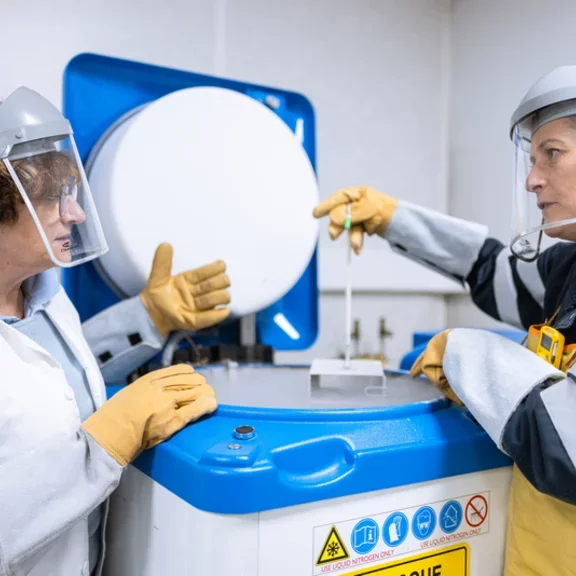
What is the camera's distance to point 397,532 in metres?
0.62

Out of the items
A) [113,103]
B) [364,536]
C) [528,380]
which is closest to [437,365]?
[528,380]

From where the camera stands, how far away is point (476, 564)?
69cm

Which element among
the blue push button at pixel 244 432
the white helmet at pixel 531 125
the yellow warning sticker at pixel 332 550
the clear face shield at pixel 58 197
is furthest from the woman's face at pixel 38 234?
the white helmet at pixel 531 125

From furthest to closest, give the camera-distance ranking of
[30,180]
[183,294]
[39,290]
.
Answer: [183,294], [39,290], [30,180]

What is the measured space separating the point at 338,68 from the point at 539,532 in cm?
115

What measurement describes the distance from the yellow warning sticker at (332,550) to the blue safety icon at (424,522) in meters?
0.09

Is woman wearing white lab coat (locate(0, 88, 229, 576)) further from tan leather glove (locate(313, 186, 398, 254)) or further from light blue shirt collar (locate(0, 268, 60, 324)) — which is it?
tan leather glove (locate(313, 186, 398, 254))

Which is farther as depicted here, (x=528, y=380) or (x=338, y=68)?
(x=338, y=68)

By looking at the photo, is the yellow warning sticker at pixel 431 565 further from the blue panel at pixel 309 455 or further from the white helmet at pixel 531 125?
the white helmet at pixel 531 125

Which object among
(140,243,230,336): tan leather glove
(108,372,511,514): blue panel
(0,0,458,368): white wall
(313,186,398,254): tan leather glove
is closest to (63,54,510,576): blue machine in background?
(108,372,511,514): blue panel

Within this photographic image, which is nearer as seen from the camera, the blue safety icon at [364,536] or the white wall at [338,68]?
the blue safety icon at [364,536]

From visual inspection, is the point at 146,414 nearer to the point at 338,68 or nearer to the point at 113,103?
the point at 113,103

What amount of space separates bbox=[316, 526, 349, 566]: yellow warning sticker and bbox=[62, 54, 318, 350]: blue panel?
60cm

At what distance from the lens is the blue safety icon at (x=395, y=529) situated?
616mm
